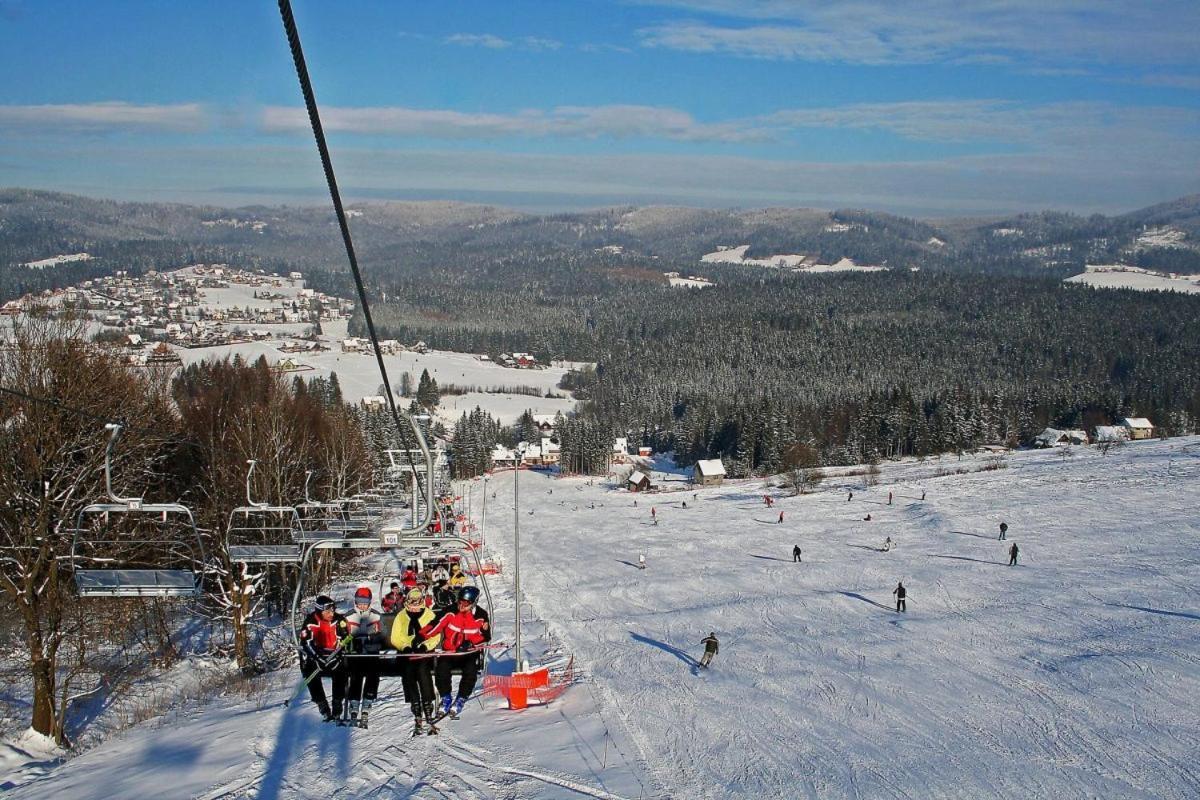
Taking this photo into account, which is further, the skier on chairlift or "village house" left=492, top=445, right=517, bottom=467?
"village house" left=492, top=445, right=517, bottom=467

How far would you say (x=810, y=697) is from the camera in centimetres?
1748

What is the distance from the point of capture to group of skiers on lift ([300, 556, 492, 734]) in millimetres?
9625

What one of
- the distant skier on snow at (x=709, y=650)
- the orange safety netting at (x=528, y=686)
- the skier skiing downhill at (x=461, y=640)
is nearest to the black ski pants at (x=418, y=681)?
the skier skiing downhill at (x=461, y=640)

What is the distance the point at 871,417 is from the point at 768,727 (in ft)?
237

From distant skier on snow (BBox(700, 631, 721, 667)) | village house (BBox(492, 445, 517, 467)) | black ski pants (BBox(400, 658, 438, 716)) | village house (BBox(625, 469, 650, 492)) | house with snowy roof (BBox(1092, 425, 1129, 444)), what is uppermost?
black ski pants (BBox(400, 658, 438, 716))

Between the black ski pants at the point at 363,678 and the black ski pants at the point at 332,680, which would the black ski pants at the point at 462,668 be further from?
the black ski pants at the point at 332,680

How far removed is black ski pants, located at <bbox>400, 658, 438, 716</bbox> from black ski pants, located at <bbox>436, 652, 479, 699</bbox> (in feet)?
0.39

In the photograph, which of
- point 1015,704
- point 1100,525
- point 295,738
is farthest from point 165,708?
point 1100,525

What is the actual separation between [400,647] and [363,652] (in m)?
0.44

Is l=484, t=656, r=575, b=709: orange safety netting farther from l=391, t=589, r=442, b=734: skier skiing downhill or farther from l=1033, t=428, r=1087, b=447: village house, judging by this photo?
l=1033, t=428, r=1087, b=447: village house

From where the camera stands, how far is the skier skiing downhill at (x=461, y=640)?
32.2ft

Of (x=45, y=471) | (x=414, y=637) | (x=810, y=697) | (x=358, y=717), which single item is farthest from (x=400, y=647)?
(x=810, y=697)

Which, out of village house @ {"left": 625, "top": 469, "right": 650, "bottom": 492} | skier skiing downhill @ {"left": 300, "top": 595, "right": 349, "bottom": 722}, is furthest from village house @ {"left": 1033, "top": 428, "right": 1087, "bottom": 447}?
skier skiing downhill @ {"left": 300, "top": 595, "right": 349, "bottom": 722}

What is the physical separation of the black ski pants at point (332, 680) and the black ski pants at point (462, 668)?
113 cm
